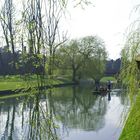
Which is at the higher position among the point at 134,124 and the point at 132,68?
the point at 132,68

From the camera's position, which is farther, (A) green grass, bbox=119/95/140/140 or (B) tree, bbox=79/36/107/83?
(B) tree, bbox=79/36/107/83

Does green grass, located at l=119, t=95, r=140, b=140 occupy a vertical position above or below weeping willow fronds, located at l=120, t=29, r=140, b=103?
below

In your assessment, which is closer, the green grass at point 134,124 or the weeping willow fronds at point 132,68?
the green grass at point 134,124

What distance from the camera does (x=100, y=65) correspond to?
2122 inches

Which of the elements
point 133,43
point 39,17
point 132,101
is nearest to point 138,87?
point 132,101

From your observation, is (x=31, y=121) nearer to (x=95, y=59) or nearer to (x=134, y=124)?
(x=134, y=124)

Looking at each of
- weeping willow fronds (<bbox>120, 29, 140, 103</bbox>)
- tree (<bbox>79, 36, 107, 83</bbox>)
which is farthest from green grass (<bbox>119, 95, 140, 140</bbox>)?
tree (<bbox>79, 36, 107, 83</bbox>)

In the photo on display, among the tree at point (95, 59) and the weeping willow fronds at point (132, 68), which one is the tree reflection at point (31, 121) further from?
the tree at point (95, 59)

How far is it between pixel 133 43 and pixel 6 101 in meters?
24.8

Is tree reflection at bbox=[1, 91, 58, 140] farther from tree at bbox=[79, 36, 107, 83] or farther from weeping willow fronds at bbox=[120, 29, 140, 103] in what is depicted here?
tree at bbox=[79, 36, 107, 83]

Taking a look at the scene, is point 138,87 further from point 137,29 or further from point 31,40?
point 31,40

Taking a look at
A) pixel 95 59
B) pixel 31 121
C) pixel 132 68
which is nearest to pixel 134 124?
pixel 132 68

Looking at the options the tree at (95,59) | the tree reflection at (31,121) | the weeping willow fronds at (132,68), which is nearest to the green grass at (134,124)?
the weeping willow fronds at (132,68)

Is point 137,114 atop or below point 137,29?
below
